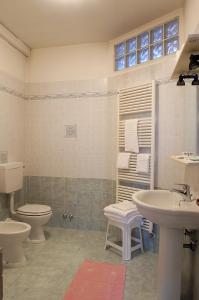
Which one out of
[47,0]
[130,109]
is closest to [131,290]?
[130,109]

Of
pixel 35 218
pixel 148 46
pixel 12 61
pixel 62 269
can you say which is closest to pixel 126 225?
pixel 62 269

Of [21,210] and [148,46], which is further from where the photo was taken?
[21,210]

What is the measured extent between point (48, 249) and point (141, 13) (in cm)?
281

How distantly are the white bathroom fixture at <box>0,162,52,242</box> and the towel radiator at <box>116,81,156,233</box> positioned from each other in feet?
3.19

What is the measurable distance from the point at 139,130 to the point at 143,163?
388 millimetres

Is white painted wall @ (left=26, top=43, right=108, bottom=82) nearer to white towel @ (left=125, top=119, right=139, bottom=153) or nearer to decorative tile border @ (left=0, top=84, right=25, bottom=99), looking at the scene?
decorative tile border @ (left=0, top=84, right=25, bottom=99)

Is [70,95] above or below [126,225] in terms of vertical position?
above

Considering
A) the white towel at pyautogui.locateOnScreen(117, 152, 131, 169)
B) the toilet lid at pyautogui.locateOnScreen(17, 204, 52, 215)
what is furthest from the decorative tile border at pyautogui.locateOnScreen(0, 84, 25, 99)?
the white towel at pyautogui.locateOnScreen(117, 152, 131, 169)

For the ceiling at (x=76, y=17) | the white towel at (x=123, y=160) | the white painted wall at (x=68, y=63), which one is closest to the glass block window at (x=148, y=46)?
the ceiling at (x=76, y=17)

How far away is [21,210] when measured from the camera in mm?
3070

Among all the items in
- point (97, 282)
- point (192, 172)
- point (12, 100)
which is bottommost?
point (97, 282)

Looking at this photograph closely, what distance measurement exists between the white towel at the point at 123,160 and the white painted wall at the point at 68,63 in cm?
112

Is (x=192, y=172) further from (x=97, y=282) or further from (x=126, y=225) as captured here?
(x=97, y=282)

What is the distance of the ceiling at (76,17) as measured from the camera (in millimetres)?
2502
